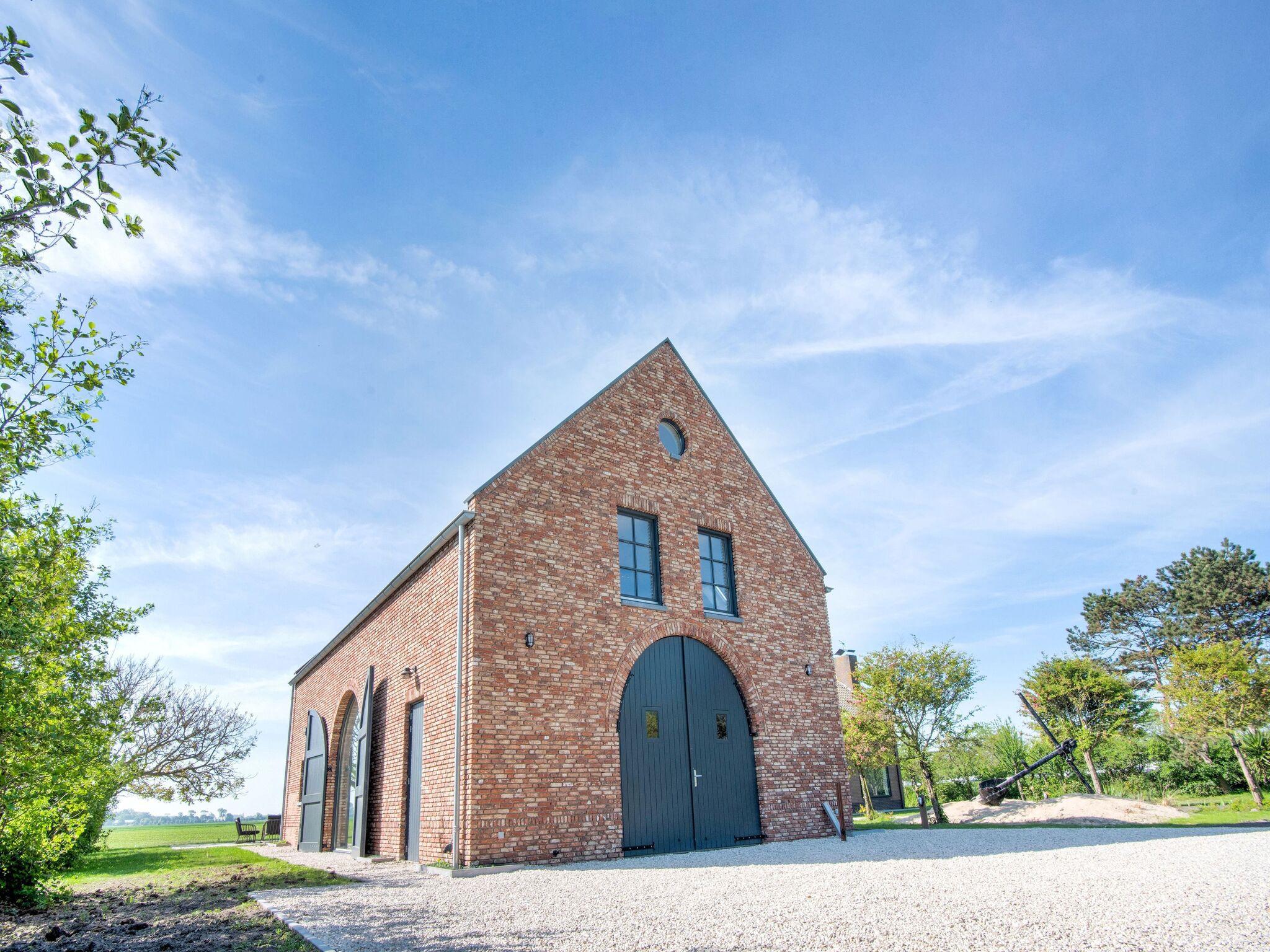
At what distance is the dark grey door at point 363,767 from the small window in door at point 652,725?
17.3ft

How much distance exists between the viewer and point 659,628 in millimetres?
11484

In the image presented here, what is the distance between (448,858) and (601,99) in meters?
9.48

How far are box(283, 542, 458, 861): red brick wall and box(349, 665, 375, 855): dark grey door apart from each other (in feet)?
0.56

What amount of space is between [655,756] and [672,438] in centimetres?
568

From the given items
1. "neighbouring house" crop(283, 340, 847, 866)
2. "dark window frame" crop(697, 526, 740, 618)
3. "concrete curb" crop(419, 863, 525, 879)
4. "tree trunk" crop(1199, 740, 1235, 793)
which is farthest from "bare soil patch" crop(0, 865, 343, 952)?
"tree trunk" crop(1199, 740, 1235, 793)

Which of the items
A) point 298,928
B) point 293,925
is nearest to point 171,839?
point 293,925

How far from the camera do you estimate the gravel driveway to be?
4.58 metres

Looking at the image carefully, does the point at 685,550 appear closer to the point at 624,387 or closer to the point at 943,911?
the point at 624,387

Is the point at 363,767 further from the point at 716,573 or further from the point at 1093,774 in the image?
the point at 1093,774

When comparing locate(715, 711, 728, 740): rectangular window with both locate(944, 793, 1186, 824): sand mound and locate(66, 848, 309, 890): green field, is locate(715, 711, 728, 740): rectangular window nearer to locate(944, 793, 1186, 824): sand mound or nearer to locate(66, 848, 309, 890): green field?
locate(66, 848, 309, 890): green field

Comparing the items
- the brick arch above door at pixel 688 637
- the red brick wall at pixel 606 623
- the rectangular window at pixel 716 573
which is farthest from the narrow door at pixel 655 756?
the rectangular window at pixel 716 573

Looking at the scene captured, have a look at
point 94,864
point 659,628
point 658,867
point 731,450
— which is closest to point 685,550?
point 659,628

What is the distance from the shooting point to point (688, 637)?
11898 mm

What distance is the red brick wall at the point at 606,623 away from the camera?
937 centimetres
